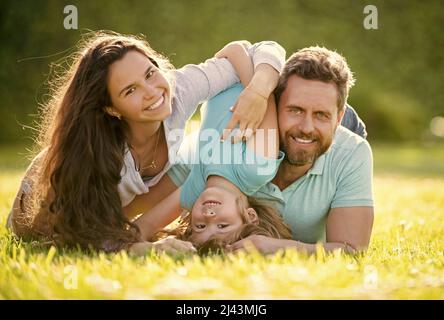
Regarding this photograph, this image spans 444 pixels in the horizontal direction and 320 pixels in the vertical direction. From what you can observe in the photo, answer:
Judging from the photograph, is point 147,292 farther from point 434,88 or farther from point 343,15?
point 434,88

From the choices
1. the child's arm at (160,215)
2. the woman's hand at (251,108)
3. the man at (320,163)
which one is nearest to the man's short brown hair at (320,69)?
the man at (320,163)

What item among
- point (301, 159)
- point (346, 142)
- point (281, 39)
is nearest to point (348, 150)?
point (346, 142)

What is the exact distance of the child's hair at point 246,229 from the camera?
2.91 metres

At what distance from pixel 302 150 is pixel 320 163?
Answer: 0.16m

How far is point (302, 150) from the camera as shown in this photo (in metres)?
3.19

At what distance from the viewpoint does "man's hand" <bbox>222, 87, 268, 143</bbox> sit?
10.5 ft

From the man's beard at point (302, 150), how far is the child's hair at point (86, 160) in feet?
2.65

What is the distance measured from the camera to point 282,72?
3406mm

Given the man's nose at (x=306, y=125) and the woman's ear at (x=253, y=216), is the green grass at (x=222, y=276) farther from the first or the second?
the man's nose at (x=306, y=125)

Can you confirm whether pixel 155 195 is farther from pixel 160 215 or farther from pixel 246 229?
pixel 246 229

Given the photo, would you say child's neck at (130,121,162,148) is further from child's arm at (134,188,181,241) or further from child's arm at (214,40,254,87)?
child's arm at (214,40,254,87)

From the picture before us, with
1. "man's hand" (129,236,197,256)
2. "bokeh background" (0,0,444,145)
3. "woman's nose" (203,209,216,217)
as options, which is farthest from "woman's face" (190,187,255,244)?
"bokeh background" (0,0,444,145)

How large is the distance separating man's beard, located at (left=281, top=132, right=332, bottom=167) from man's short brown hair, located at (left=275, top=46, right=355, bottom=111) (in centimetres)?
21

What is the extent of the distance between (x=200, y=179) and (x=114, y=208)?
434 mm
